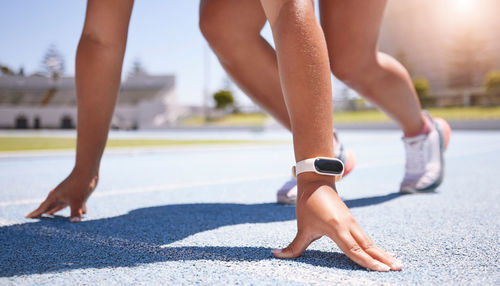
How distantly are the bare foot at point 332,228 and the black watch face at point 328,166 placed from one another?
0.04m

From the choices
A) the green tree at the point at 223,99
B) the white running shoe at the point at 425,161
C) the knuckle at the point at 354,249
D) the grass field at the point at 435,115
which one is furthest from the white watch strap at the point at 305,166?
the green tree at the point at 223,99

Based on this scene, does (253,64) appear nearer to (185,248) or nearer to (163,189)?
(185,248)

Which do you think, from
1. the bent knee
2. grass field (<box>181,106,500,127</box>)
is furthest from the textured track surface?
grass field (<box>181,106,500,127</box>)

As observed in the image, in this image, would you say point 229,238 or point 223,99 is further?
point 223,99

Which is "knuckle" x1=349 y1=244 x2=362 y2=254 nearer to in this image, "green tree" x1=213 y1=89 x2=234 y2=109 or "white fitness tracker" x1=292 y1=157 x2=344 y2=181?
"white fitness tracker" x1=292 y1=157 x2=344 y2=181

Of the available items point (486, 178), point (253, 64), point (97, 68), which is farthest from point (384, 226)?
point (486, 178)

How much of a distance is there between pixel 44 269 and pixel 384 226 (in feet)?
4.09

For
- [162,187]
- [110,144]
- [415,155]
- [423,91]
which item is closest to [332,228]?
[415,155]

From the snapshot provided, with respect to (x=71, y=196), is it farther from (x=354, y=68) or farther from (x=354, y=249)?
(x=354, y=68)

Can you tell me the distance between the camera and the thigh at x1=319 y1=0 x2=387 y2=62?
2217mm

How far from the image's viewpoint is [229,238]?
1600 millimetres

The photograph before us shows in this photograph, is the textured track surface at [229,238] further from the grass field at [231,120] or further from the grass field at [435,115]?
the grass field at [231,120]

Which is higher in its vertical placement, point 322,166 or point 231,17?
point 231,17

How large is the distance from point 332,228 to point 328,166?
0.57 ft
